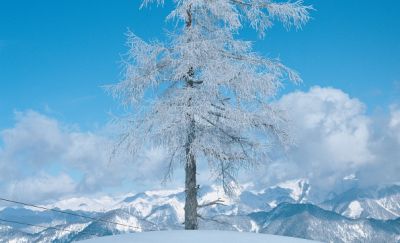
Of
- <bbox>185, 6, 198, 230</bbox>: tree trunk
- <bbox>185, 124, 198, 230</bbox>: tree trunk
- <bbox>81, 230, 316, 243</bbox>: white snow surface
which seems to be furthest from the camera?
<bbox>185, 124, 198, 230</bbox>: tree trunk

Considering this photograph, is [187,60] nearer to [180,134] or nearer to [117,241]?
[180,134]

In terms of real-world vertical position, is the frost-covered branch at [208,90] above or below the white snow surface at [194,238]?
above

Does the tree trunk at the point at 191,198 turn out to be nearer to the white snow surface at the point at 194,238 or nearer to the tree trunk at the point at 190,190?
the tree trunk at the point at 190,190

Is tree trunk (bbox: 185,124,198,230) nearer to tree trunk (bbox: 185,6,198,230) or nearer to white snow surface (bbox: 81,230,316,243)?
tree trunk (bbox: 185,6,198,230)

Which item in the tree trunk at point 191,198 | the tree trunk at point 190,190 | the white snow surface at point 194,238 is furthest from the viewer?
the tree trunk at point 191,198

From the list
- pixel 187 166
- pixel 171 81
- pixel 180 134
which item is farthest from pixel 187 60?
pixel 187 166

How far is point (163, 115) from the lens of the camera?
13367 millimetres

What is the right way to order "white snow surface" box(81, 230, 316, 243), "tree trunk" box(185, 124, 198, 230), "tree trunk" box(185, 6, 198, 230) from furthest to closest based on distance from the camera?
"tree trunk" box(185, 124, 198, 230) → "tree trunk" box(185, 6, 198, 230) → "white snow surface" box(81, 230, 316, 243)

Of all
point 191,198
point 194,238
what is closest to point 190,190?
point 191,198

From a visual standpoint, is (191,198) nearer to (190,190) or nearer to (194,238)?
(190,190)

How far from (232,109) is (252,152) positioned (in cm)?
165

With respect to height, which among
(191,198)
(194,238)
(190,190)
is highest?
(190,190)

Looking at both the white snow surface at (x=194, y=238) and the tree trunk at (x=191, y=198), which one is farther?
the tree trunk at (x=191, y=198)

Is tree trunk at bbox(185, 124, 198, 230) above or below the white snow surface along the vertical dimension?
above
